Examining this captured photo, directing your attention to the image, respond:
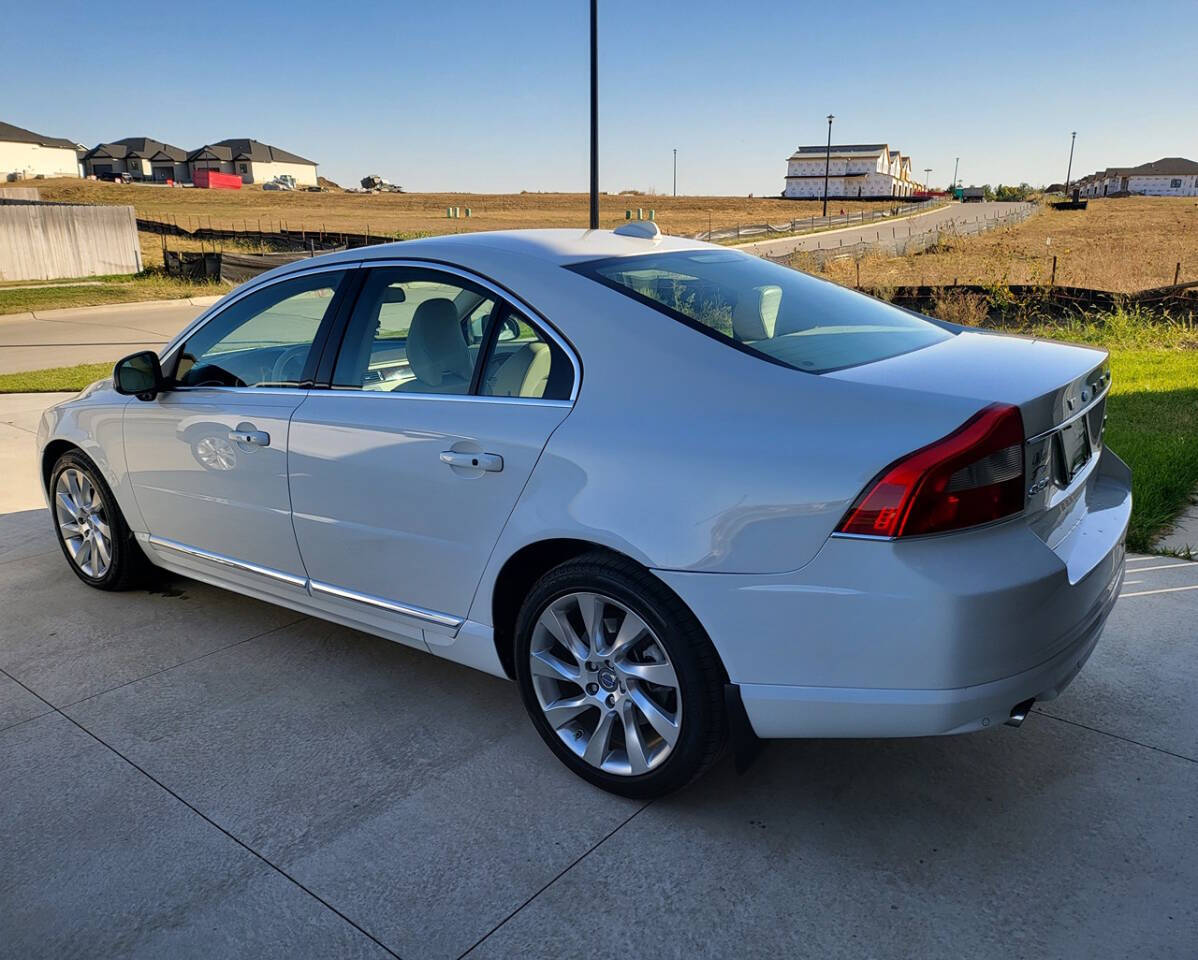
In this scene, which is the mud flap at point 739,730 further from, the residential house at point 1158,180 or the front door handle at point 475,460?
the residential house at point 1158,180

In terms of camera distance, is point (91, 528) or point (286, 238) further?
point (286, 238)

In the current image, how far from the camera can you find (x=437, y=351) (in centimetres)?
331

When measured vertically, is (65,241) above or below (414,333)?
below

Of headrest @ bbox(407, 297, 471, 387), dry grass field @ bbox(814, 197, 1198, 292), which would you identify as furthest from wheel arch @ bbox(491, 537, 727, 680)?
dry grass field @ bbox(814, 197, 1198, 292)

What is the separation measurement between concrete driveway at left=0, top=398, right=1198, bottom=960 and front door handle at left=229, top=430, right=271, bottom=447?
0.94 meters

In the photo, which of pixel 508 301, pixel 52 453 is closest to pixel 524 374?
pixel 508 301

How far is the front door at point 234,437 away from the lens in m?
3.61

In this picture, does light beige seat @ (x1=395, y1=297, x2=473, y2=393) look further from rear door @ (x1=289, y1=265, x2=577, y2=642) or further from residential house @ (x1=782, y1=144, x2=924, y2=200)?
residential house @ (x1=782, y1=144, x2=924, y2=200)

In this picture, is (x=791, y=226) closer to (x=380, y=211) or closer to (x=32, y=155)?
(x=380, y=211)

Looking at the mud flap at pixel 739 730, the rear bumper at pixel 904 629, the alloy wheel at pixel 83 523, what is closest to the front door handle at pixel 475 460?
the rear bumper at pixel 904 629

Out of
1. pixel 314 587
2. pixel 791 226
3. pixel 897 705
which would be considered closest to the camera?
pixel 897 705

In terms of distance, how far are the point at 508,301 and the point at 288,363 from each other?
1152mm

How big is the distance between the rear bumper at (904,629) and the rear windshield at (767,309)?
0.62 meters

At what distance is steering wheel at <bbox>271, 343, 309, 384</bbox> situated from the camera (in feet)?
12.0
